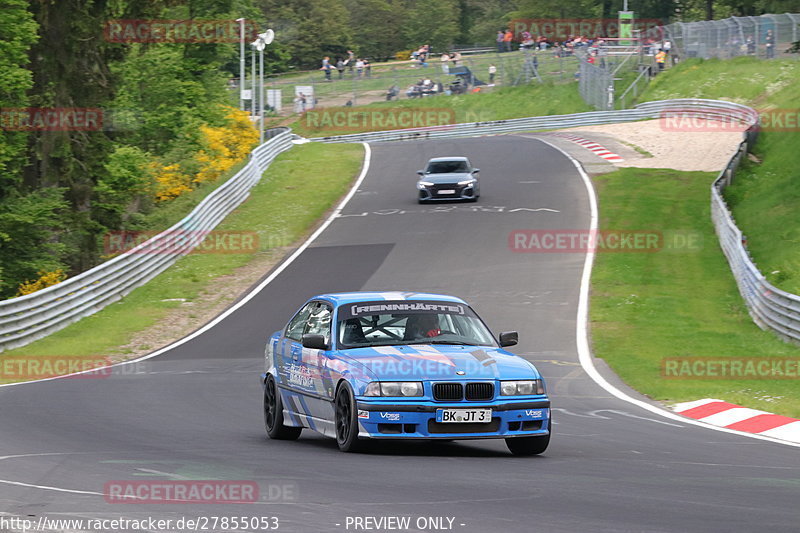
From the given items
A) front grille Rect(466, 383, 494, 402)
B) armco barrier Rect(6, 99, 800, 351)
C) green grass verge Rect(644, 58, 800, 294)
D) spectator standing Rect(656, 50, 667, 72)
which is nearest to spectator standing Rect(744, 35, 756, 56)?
green grass verge Rect(644, 58, 800, 294)

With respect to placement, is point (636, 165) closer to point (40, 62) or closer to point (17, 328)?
point (40, 62)

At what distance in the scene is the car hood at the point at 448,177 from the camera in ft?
130

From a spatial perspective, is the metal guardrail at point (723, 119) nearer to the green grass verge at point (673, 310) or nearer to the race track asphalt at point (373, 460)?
the green grass verge at point (673, 310)

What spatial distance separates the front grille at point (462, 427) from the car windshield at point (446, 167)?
30.0 meters

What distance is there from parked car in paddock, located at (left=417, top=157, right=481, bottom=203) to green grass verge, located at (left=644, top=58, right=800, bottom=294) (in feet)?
26.6

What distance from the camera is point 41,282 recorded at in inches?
1307

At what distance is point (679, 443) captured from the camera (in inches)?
460

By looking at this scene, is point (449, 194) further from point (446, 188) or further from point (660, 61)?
point (660, 61)

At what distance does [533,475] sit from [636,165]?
1493 inches

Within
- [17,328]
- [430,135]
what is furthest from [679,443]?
[430,135]

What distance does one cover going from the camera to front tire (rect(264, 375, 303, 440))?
1202cm

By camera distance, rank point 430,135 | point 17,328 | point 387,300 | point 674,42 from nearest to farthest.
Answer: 1. point 387,300
2. point 17,328
3. point 430,135
4. point 674,42

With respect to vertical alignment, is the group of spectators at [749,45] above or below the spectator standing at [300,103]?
above

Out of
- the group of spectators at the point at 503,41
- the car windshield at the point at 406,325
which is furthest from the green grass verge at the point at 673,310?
the group of spectators at the point at 503,41
